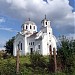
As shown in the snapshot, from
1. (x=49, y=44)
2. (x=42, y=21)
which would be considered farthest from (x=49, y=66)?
(x=42, y=21)

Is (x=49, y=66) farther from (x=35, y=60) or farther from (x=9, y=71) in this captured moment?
(x=9, y=71)

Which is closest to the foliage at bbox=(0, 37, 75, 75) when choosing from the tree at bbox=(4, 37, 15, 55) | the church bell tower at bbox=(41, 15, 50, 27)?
the church bell tower at bbox=(41, 15, 50, 27)

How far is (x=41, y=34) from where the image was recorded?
6203cm

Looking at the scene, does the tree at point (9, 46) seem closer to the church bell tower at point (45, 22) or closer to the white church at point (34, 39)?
the white church at point (34, 39)

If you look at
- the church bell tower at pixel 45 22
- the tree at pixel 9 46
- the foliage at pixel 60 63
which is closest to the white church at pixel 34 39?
the church bell tower at pixel 45 22

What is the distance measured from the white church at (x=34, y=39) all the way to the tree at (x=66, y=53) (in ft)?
94.0

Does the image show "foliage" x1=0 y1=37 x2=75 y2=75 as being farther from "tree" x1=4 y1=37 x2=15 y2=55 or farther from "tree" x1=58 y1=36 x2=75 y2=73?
"tree" x1=4 y1=37 x2=15 y2=55

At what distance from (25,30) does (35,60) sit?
3535 centimetres

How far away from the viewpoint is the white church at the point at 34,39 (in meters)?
60.0

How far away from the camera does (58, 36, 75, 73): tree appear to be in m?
29.0

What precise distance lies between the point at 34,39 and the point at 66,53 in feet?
107

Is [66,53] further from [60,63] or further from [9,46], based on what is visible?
[9,46]

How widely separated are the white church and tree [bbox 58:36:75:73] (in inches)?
1128

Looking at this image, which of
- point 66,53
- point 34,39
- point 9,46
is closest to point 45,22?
point 34,39
